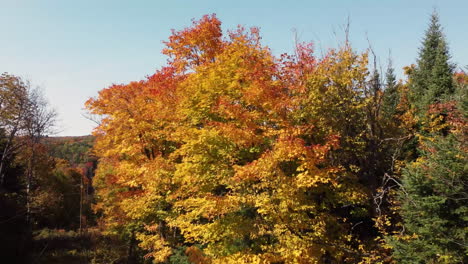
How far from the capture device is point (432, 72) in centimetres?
2064

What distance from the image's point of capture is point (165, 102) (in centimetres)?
1709

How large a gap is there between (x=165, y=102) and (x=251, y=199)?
26.8ft

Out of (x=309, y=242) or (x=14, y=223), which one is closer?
(x=309, y=242)

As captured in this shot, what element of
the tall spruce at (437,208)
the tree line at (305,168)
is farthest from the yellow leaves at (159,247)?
the tall spruce at (437,208)

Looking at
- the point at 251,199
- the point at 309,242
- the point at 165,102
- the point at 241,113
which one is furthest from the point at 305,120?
the point at 165,102

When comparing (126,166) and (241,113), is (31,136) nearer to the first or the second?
(126,166)

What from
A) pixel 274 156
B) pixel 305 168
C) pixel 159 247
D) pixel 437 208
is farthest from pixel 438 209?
pixel 159 247

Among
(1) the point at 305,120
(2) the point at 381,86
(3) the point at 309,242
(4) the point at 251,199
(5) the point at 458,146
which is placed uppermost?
(2) the point at 381,86

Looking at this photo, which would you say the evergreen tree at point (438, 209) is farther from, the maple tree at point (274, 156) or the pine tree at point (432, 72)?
the pine tree at point (432, 72)

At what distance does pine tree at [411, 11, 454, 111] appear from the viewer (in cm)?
1923

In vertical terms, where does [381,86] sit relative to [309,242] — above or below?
above

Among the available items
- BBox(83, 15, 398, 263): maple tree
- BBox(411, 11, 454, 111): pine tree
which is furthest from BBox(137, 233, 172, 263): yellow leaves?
BBox(411, 11, 454, 111): pine tree

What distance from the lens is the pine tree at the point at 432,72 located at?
19234 millimetres

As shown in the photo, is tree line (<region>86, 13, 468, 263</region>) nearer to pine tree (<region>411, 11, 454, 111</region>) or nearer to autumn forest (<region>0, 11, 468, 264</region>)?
autumn forest (<region>0, 11, 468, 264</region>)
